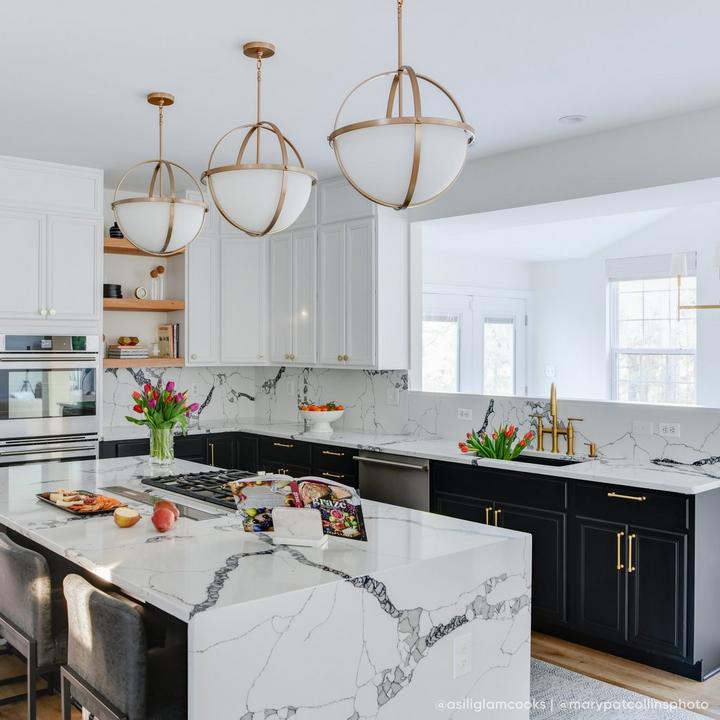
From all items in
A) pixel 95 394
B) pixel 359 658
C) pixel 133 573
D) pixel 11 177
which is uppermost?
pixel 11 177

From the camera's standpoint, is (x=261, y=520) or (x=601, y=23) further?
(x=601, y=23)

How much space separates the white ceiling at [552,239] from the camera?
7.15 meters

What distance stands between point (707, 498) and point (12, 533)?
306 centimetres

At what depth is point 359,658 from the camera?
2160 mm

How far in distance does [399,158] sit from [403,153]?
0.02m

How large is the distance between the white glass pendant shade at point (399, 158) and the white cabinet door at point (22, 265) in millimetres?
3514

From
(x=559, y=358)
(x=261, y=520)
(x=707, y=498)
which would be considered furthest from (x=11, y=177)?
(x=559, y=358)

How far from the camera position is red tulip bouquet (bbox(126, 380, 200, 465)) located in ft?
12.8

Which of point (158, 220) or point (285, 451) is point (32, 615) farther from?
point (285, 451)

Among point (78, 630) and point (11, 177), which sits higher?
point (11, 177)

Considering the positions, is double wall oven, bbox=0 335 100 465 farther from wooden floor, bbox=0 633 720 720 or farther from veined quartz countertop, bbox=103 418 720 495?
wooden floor, bbox=0 633 720 720

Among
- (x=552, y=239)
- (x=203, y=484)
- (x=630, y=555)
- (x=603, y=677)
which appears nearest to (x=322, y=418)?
(x=203, y=484)

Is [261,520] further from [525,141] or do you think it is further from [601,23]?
[525,141]

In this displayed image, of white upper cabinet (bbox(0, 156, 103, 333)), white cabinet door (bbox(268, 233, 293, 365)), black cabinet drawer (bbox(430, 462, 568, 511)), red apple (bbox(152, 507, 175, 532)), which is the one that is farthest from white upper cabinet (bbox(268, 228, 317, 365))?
red apple (bbox(152, 507, 175, 532))
